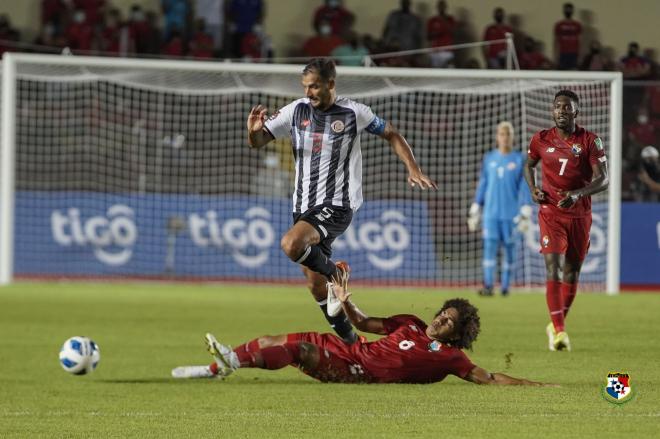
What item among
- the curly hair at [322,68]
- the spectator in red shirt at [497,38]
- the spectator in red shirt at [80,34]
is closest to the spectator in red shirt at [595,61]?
the spectator in red shirt at [497,38]

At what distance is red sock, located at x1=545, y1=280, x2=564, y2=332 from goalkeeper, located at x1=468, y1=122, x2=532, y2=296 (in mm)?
6630

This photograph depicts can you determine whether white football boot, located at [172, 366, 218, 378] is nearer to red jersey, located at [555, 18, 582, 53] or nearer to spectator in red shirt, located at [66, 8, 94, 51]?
spectator in red shirt, located at [66, 8, 94, 51]

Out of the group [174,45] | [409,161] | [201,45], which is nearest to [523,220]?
[201,45]

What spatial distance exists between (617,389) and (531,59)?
1643 cm

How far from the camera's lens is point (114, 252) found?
2031cm

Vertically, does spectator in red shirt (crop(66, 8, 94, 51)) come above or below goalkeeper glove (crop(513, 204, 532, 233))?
above

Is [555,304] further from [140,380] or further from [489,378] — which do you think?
[140,380]

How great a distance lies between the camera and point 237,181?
21.2 m

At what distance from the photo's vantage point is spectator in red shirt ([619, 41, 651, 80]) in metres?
23.5

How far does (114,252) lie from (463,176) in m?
5.73

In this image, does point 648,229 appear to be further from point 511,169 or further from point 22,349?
point 22,349

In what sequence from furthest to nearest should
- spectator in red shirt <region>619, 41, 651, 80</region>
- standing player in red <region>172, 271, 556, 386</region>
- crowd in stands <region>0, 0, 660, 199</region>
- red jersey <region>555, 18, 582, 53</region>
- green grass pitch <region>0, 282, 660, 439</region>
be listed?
1. red jersey <region>555, 18, 582, 53</region>
2. crowd in stands <region>0, 0, 660, 199</region>
3. spectator in red shirt <region>619, 41, 651, 80</region>
4. standing player in red <region>172, 271, 556, 386</region>
5. green grass pitch <region>0, 282, 660, 439</region>

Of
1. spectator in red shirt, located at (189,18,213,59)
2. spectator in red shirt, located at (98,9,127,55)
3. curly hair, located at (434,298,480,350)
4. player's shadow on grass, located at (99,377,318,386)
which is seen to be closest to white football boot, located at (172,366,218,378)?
player's shadow on grass, located at (99,377,318,386)

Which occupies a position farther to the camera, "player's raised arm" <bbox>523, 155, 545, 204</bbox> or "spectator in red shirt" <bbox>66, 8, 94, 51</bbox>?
"spectator in red shirt" <bbox>66, 8, 94, 51</bbox>
